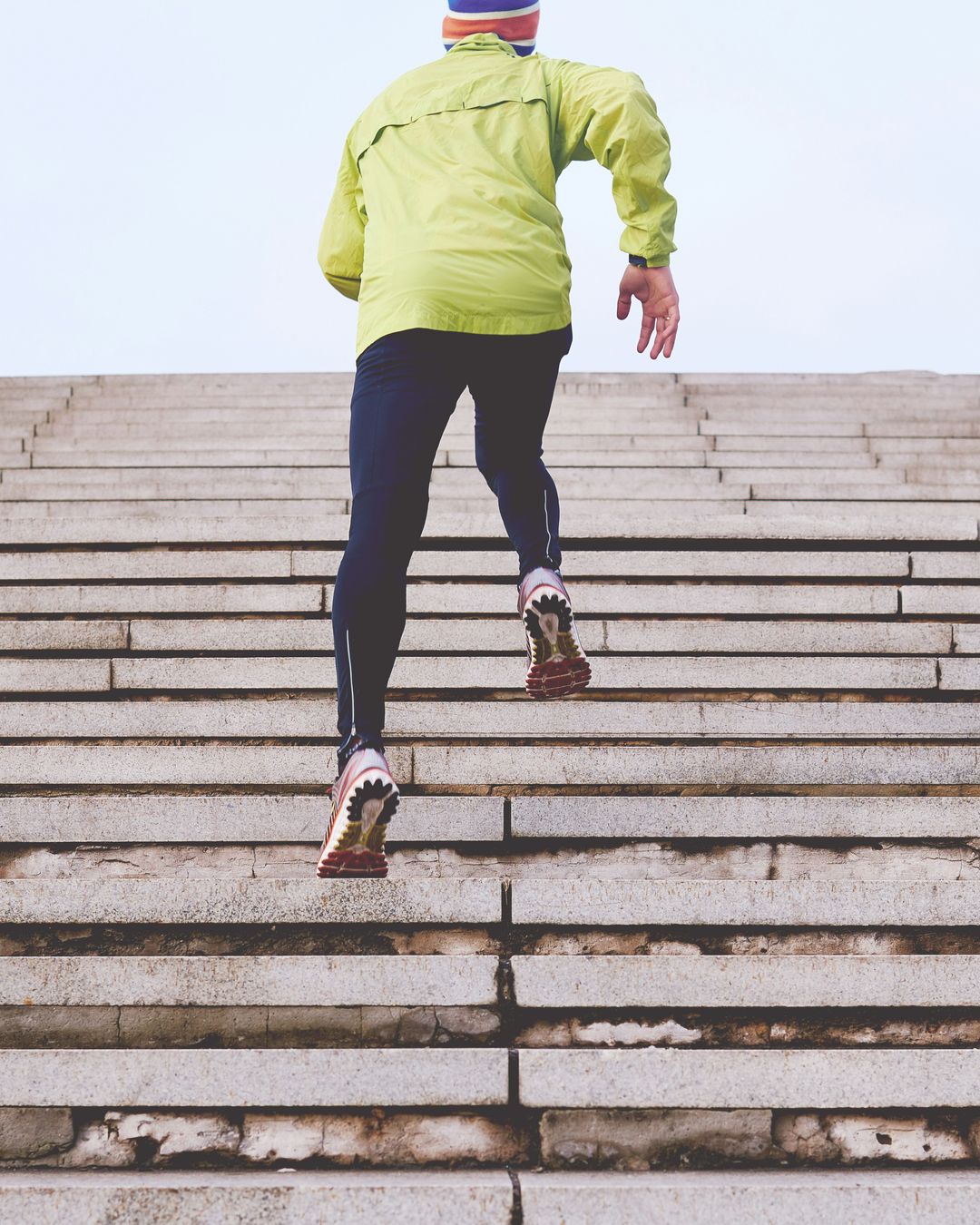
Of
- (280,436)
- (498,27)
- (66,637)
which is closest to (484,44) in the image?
(498,27)

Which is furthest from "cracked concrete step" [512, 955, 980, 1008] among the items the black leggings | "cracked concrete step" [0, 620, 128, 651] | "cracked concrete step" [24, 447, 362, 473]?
"cracked concrete step" [24, 447, 362, 473]

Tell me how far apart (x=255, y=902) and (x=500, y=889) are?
1.60 ft

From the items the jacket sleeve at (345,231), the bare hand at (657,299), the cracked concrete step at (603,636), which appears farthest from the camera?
the cracked concrete step at (603,636)

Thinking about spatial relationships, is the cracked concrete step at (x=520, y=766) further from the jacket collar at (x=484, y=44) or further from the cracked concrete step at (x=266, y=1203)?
the jacket collar at (x=484, y=44)

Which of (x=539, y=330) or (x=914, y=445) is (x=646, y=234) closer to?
(x=539, y=330)

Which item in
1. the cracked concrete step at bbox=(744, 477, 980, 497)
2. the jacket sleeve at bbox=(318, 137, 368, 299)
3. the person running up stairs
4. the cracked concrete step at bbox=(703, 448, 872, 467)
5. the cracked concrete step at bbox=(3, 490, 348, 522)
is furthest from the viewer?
the cracked concrete step at bbox=(703, 448, 872, 467)

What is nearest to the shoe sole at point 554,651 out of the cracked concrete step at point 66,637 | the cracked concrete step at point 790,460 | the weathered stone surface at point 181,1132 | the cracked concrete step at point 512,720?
the cracked concrete step at point 512,720

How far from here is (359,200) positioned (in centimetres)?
244

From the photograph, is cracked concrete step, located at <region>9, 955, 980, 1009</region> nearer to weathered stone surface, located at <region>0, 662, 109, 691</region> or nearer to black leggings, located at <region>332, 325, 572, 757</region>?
black leggings, located at <region>332, 325, 572, 757</region>

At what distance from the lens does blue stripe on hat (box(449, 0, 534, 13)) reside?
2.33 meters

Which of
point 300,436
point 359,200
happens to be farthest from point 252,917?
point 300,436

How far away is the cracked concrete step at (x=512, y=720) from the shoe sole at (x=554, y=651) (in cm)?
40

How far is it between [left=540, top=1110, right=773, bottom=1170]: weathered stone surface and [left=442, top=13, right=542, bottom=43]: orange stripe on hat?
6.96 feet

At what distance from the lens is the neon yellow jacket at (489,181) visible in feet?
6.97
